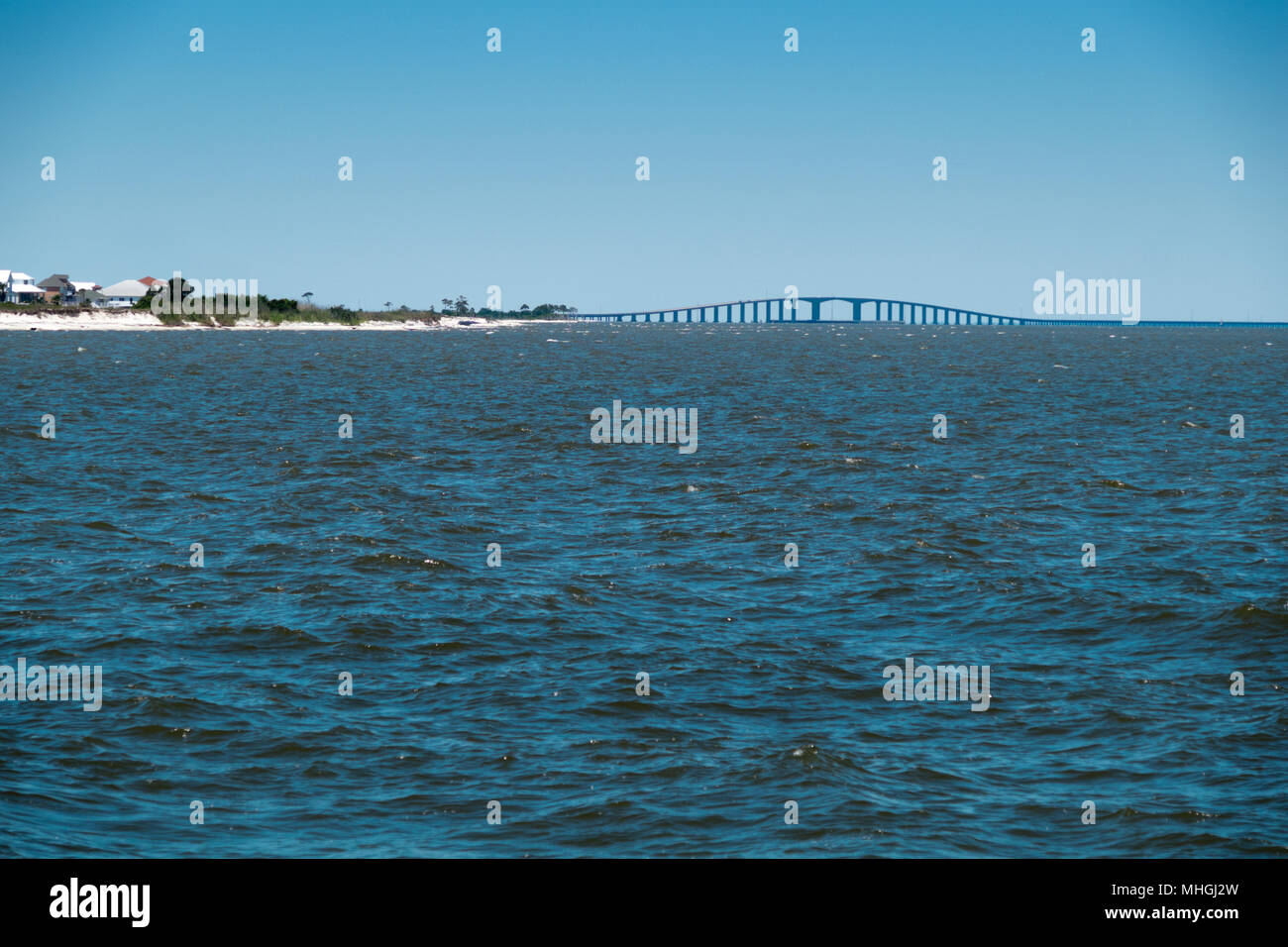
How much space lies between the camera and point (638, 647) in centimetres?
2156

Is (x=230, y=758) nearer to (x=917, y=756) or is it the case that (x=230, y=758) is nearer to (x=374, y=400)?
(x=917, y=756)

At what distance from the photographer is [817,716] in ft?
59.6

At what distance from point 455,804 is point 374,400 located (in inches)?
2396

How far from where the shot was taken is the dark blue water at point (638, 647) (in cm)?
1480

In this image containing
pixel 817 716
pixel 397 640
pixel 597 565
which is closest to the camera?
pixel 817 716

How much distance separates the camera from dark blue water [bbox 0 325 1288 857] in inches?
583
